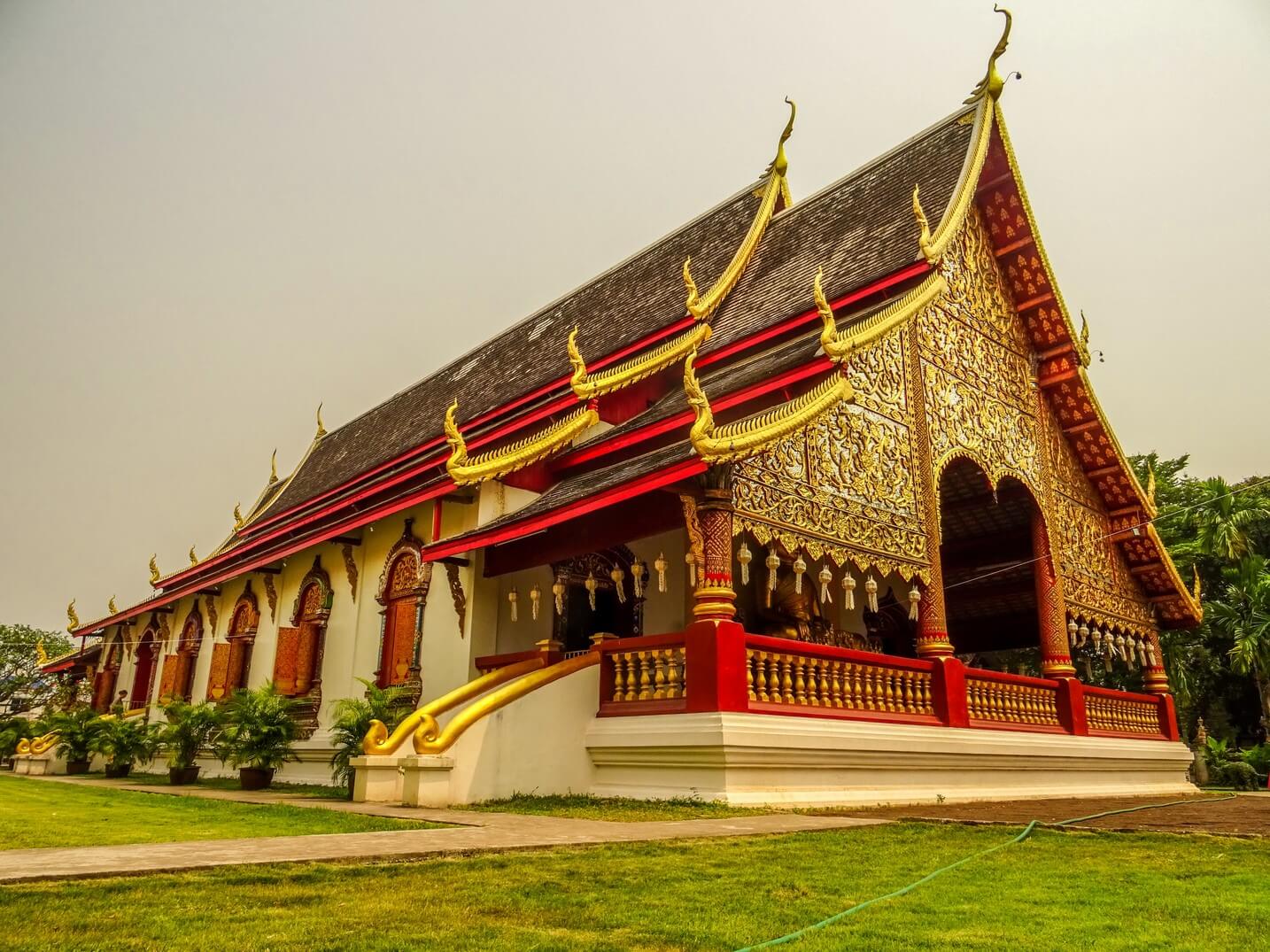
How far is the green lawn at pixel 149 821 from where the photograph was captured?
15.4 feet

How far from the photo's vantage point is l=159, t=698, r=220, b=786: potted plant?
9.96 m

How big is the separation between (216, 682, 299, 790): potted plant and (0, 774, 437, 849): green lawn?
1.19 metres

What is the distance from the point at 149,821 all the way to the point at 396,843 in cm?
255

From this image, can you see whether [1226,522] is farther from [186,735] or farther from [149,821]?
[149,821]

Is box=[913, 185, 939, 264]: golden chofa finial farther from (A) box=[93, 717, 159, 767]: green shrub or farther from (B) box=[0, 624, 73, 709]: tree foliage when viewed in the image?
(B) box=[0, 624, 73, 709]: tree foliage

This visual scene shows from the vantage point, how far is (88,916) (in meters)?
2.55

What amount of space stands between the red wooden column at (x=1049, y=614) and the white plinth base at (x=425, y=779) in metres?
6.51

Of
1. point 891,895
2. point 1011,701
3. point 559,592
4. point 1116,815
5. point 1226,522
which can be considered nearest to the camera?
point 891,895

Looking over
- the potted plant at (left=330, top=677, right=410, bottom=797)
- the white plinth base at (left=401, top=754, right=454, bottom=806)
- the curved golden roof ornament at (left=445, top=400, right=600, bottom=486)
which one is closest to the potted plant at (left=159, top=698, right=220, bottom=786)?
the potted plant at (left=330, top=677, right=410, bottom=797)

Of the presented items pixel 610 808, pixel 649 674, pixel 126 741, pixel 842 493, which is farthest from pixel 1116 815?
pixel 126 741

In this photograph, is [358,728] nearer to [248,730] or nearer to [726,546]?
[248,730]

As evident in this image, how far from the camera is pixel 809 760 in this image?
23.2 ft

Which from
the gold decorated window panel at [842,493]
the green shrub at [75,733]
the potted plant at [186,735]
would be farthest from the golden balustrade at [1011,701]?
the green shrub at [75,733]

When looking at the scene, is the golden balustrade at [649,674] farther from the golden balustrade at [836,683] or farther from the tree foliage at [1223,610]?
the tree foliage at [1223,610]
